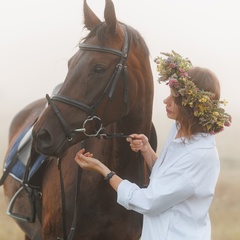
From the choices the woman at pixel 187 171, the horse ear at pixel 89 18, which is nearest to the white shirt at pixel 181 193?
the woman at pixel 187 171

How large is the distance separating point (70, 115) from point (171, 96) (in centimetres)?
70

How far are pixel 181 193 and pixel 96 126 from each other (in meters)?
0.94

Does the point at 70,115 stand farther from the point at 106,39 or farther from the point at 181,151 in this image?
the point at 181,151

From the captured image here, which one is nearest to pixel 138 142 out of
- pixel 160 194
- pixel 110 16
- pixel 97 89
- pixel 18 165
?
pixel 97 89

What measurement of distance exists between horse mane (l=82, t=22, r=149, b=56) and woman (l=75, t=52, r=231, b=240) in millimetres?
667

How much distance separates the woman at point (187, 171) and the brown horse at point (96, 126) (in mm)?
560

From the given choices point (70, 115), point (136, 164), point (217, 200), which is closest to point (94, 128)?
point (70, 115)

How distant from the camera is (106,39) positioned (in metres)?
3.85

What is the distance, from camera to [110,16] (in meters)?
3.79

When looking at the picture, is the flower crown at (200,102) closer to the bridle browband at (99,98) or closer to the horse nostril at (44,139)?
the bridle browband at (99,98)

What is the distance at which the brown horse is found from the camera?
373cm

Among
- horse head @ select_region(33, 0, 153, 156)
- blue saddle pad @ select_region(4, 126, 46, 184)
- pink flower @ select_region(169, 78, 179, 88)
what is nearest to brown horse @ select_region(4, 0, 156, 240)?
horse head @ select_region(33, 0, 153, 156)

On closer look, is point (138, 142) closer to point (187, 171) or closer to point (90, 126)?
point (90, 126)

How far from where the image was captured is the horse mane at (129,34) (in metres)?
3.82
